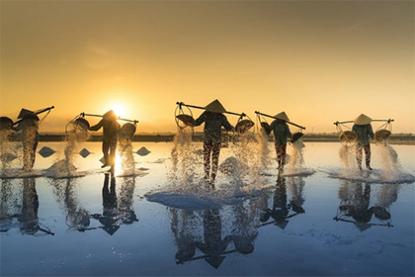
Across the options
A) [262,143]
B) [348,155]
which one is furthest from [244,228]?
[348,155]

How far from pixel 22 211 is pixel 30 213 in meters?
0.33

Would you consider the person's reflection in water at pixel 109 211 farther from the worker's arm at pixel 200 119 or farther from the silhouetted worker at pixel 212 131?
the worker's arm at pixel 200 119

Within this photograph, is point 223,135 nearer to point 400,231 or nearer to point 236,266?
point 400,231

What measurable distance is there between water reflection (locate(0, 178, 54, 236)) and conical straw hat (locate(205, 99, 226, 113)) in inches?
218

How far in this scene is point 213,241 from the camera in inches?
263

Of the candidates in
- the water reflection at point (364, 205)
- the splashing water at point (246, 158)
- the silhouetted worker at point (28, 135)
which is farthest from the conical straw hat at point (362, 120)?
the silhouetted worker at point (28, 135)

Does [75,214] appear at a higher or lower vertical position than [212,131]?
lower

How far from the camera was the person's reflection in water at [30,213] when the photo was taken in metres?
7.54

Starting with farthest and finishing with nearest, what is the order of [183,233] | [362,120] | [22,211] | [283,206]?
[362,120]
[283,206]
[22,211]
[183,233]

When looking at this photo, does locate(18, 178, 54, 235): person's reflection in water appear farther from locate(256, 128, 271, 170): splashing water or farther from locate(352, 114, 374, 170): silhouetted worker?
locate(352, 114, 374, 170): silhouetted worker

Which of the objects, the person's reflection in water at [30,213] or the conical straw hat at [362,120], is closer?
the person's reflection in water at [30,213]

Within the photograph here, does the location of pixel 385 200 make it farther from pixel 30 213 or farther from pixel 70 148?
pixel 70 148

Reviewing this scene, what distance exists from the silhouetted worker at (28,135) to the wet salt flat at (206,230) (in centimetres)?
491

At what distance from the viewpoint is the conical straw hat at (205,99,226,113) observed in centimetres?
1333
